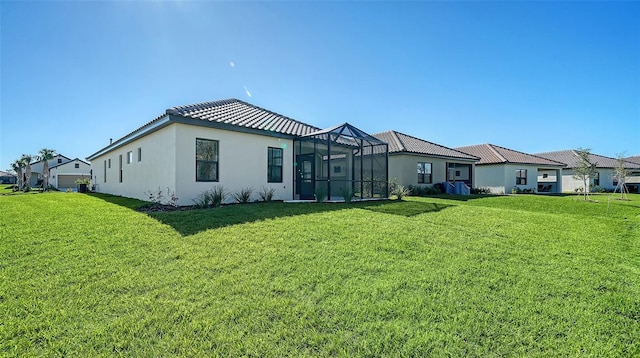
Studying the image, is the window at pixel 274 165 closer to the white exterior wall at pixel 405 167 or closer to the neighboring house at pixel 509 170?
the white exterior wall at pixel 405 167

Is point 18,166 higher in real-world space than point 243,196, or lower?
higher

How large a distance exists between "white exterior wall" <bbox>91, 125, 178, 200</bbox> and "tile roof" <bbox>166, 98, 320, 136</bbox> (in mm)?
1101

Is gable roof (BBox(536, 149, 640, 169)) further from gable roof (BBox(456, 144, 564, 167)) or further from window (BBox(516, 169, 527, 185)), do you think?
window (BBox(516, 169, 527, 185))

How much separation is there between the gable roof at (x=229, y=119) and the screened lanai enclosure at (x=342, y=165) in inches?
42.9

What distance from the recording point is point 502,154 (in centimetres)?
2691

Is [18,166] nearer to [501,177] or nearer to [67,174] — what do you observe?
[67,174]

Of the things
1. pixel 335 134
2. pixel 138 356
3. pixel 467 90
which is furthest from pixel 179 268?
pixel 467 90

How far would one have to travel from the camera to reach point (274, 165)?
12133 millimetres

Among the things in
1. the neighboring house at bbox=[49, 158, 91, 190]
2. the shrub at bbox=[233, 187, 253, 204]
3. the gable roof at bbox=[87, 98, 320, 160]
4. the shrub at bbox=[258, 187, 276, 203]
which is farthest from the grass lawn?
the neighboring house at bbox=[49, 158, 91, 190]

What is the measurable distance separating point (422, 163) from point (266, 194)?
14.3 m

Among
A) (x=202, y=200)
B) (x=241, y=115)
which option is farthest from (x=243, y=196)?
(x=241, y=115)

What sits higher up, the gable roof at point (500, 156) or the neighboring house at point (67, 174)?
the gable roof at point (500, 156)

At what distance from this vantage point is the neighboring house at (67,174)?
40.4 metres

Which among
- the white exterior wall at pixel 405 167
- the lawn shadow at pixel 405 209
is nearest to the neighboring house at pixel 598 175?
the white exterior wall at pixel 405 167
